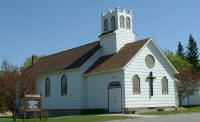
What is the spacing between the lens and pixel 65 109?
116ft

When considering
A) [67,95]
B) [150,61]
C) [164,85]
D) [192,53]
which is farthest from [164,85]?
[192,53]

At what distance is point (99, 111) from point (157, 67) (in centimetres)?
722

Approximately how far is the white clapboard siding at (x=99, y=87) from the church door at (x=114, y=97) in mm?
430

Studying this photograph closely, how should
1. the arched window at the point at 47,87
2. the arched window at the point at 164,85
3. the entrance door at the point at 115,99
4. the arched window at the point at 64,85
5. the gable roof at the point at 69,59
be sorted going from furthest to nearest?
the arched window at the point at 47,87 < the arched window at the point at 64,85 < the gable roof at the point at 69,59 < the arched window at the point at 164,85 < the entrance door at the point at 115,99

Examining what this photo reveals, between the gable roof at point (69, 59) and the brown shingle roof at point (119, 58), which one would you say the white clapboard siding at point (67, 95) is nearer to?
the gable roof at point (69, 59)

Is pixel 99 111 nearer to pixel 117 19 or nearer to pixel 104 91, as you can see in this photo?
pixel 104 91

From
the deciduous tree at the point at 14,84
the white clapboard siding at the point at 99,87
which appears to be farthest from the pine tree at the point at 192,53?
the deciduous tree at the point at 14,84

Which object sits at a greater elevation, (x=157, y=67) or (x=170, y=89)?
(x=157, y=67)

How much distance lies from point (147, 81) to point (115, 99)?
3.65 metres

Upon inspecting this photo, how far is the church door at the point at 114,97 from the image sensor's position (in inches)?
1165

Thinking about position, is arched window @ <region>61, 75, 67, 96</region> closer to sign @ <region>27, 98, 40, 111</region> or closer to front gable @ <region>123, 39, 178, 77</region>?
front gable @ <region>123, 39, 178, 77</region>

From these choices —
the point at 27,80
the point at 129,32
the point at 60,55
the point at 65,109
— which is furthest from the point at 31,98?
the point at 60,55

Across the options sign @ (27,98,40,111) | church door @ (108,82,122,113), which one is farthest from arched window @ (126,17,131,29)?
sign @ (27,98,40,111)

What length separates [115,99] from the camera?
2989cm
